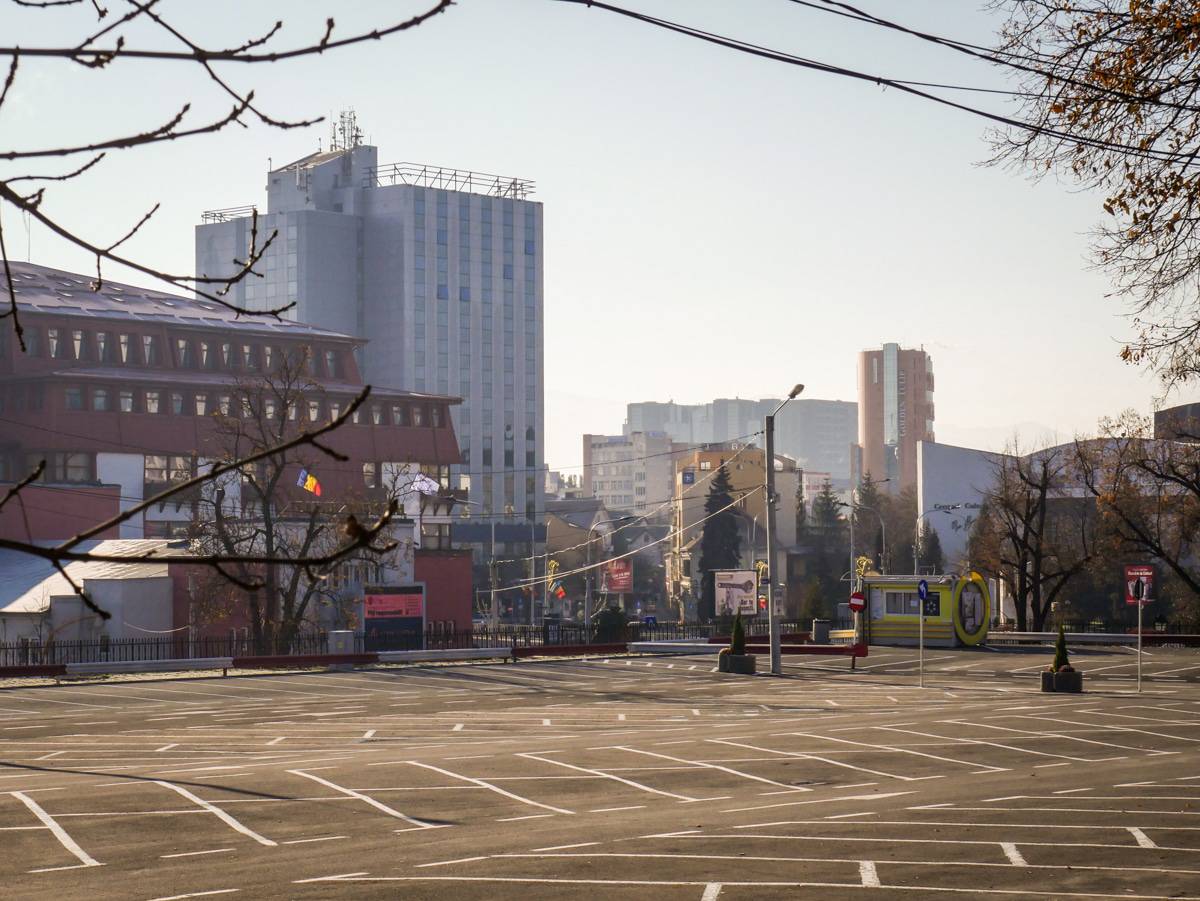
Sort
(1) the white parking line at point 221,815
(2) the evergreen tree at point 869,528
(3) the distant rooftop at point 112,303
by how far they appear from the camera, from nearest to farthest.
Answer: (1) the white parking line at point 221,815, (3) the distant rooftop at point 112,303, (2) the evergreen tree at point 869,528

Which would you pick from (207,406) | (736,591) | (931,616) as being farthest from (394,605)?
(207,406)

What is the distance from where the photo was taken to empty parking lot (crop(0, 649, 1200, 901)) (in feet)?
48.5

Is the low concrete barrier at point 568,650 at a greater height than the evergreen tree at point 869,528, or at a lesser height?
lesser

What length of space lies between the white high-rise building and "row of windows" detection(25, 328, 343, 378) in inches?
3284

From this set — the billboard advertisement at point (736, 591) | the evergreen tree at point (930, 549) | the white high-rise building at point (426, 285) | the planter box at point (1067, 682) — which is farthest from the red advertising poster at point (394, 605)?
the white high-rise building at point (426, 285)

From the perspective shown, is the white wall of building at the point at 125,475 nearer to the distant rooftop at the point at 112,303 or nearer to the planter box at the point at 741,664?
the distant rooftop at the point at 112,303

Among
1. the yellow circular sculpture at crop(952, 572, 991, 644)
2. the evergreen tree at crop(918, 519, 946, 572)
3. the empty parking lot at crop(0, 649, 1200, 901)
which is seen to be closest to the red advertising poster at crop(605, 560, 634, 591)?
the evergreen tree at crop(918, 519, 946, 572)

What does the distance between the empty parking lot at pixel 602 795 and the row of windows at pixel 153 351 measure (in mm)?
49070

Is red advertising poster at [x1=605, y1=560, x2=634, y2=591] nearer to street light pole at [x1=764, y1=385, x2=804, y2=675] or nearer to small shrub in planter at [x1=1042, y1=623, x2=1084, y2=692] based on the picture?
street light pole at [x1=764, y1=385, x2=804, y2=675]

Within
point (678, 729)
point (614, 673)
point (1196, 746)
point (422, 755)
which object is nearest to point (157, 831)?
point (422, 755)

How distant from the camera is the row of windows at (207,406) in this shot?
248ft

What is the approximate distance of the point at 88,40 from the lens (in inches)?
178

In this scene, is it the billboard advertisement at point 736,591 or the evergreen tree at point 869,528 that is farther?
the evergreen tree at point 869,528

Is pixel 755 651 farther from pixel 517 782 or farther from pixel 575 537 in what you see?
pixel 575 537
